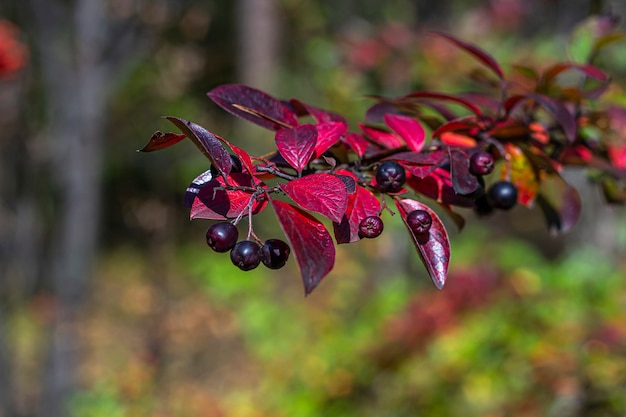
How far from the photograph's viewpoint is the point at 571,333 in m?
1.73

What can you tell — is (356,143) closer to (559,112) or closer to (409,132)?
(409,132)

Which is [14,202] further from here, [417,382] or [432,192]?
[432,192]

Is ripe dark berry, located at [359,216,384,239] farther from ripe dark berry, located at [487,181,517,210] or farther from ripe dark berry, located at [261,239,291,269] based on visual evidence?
ripe dark berry, located at [487,181,517,210]

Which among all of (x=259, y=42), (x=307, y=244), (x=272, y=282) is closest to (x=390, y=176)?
(x=307, y=244)

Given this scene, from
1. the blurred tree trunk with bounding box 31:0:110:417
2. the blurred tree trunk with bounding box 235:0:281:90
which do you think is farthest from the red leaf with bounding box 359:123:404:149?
the blurred tree trunk with bounding box 235:0:281:90

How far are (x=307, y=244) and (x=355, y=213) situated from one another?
0.11 metres

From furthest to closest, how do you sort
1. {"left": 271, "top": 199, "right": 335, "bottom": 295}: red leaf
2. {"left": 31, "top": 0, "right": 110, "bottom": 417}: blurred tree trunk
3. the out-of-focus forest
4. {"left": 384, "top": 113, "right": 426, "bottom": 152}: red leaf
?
1. {"left": 31, "top": 0, "right": 110, "bottom": 417}: blurred tree trunk
2. the out-of-focus forest
3. {"left": 384, "top": 113, "right": 426, "bottom": 152}: red leaf
4. {"left": 271, "top": 199, "right": 335, "bottom": 295}: red leaf

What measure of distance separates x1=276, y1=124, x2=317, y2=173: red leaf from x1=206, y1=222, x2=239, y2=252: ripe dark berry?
88mm

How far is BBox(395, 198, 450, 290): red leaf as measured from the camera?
Result: 586mm

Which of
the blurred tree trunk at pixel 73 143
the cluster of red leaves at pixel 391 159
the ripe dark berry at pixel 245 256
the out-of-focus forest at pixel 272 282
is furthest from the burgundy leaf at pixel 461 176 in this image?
the blurred tree trunk at pixel 73 143

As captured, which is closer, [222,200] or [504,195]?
[222,200]

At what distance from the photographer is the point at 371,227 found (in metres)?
0.56

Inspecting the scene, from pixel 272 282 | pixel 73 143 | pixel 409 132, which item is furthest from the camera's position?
pixel 272 282

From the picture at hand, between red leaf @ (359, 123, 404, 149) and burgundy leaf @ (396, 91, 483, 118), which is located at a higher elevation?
burgundy leaf @ (396, 91, 483, 118)
